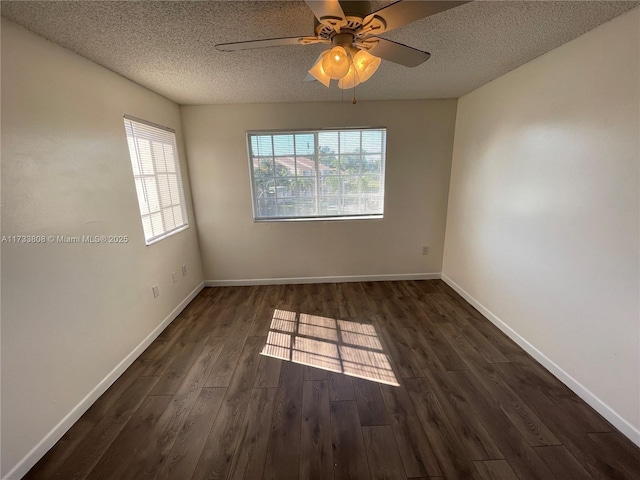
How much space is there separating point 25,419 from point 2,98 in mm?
1629

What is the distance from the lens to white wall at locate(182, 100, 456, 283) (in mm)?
3135

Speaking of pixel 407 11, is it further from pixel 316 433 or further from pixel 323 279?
pixel 323 279

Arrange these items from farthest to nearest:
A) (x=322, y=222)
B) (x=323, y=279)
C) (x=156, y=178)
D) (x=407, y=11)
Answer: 1. (x=323, y=279)
2. (x=322, y=222)
3. (x=156, y=178)
4. (x=407, y=11)

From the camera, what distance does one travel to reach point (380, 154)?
3318 mm

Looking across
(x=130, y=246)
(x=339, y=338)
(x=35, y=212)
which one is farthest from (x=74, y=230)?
(x=339, y=338)

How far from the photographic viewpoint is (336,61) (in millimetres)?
1236

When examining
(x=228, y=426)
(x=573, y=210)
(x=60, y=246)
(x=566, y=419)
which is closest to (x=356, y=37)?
(x=573, y=210)

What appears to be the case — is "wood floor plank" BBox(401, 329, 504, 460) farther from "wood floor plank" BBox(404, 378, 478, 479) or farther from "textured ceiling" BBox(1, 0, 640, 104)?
"textured ceiling" BBox(1, 0, 640, 104)

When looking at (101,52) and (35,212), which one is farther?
(101,52)

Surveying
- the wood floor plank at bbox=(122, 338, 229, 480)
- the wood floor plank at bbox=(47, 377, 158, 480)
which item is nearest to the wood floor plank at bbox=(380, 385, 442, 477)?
the wood floor plank at bbox=(122, 338, 229, 480)

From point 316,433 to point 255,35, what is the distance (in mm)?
2356

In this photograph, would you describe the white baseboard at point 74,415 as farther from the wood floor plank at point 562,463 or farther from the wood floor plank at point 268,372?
Result: the wood floor plank at point 562,463

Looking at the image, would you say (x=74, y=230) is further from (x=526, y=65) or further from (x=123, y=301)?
(x=526, y=65)

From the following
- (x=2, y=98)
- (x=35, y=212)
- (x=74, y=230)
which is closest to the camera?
(x=2, y=98)
